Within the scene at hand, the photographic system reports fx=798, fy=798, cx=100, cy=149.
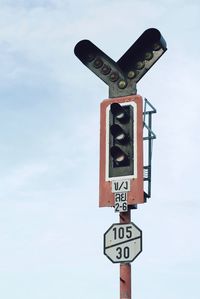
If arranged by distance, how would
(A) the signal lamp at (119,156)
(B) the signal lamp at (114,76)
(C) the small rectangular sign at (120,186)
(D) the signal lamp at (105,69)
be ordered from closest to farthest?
(A) the signal lamp at (119,156), (C) the small rectangular sign at (120,186), (B) the signal lamp at (114,76), (D) the signal lamp at (105,69)

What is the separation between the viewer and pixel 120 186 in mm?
15078

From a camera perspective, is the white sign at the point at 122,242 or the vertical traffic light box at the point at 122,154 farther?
the vertical traffic light box at the point at 122,154

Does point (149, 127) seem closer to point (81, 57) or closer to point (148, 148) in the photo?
point (148, 148)

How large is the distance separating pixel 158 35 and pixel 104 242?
13.8ft

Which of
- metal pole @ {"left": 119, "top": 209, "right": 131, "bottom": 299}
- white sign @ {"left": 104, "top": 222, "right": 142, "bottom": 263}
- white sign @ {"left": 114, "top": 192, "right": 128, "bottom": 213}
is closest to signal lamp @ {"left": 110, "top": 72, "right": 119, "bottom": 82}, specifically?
white sign @ {"left": 114, "top": 192, "right": 128, "bottom": 213}

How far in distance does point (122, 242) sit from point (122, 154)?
1.63 metres

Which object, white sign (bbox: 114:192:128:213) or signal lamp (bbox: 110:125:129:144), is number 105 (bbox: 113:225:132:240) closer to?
→ white sign (bbox: 114:192:128:213)

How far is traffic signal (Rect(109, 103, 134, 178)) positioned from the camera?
14.9 m

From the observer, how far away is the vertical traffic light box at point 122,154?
14.9 m

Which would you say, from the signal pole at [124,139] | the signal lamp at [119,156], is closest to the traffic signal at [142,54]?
the signal pole at [124,139]

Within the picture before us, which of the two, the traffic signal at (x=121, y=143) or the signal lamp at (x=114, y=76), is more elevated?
the signal lamp at (x=114, y=76)

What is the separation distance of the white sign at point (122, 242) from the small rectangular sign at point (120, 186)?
2.38ft

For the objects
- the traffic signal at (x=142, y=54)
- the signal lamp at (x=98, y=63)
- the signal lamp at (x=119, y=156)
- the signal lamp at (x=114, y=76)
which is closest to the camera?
the signal lamp at (x=119, y=156)

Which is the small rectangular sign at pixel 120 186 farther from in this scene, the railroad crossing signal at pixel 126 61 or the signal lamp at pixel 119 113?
the railroad crossing signal at pixel 126 61
